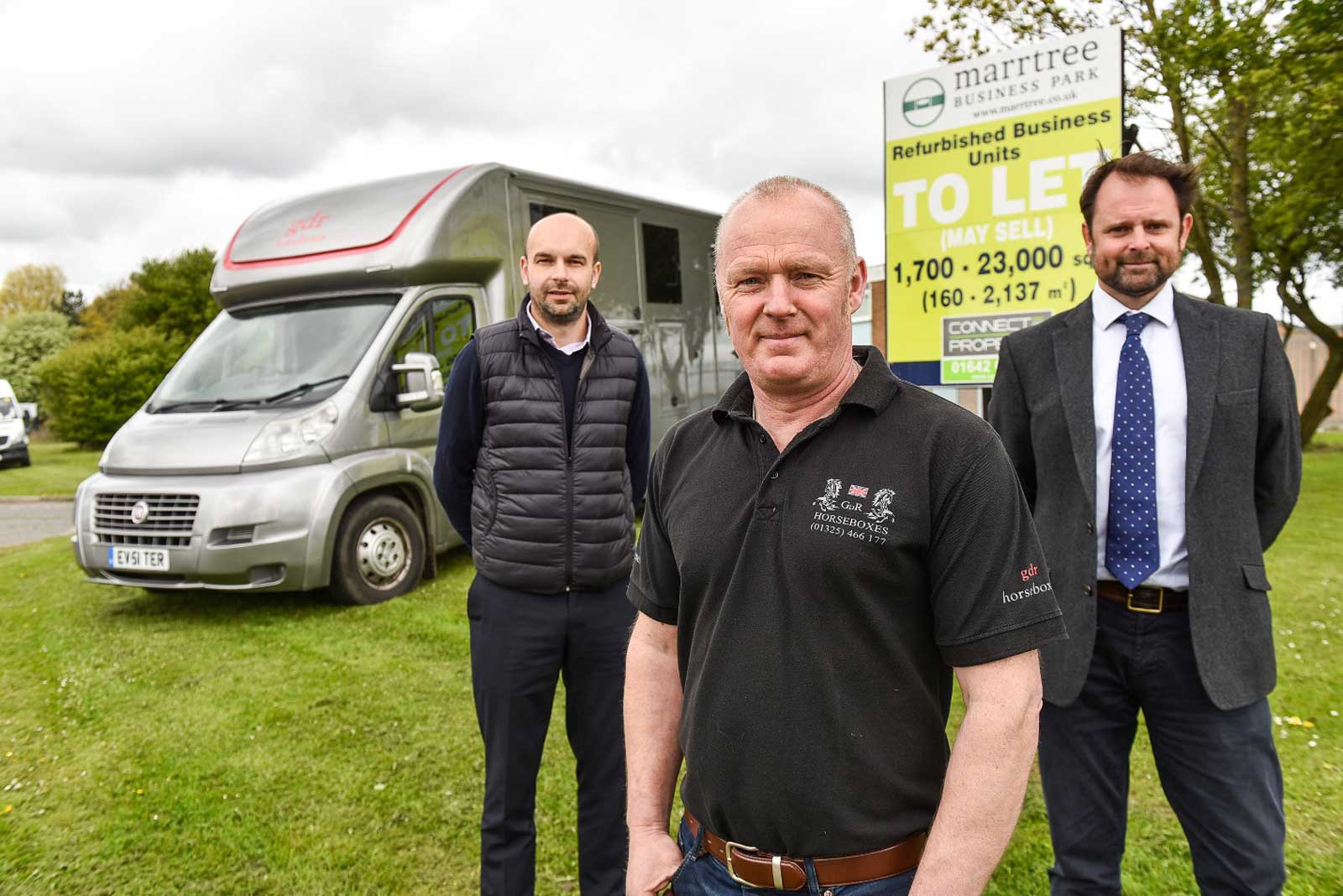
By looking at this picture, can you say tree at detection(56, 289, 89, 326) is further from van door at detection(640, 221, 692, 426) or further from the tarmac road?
van door at detection(640, 221, 692, 426)

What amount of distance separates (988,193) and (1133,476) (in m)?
2.91

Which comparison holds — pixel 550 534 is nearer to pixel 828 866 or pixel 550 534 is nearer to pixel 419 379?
pixel 828 866

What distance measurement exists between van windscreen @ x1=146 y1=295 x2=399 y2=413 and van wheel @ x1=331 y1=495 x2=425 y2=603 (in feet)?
3.06

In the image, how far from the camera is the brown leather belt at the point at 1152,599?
2312mm

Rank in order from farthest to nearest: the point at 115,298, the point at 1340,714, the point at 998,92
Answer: the point at 115,298
the point at 998,92
the point at 1340,714

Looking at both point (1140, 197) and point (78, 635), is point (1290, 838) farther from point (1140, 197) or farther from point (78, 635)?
point (78, 635)

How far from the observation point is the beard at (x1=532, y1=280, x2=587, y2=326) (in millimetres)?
3018

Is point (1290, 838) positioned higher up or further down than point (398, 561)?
further down

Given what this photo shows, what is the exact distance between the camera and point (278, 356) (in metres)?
6.95

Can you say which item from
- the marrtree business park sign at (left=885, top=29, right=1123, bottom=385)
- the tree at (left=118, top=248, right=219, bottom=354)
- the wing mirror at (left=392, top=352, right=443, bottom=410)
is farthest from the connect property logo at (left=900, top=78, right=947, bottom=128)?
the tree at (left=118, top=248, right=219, bottom=354)

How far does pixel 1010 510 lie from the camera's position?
1.41 m

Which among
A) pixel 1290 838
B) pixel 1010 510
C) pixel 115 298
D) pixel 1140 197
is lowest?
pixel 1290 838

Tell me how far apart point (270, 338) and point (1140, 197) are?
6323 mm

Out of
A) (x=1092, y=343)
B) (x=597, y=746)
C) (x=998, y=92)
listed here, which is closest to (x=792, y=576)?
(x=1092, y=343)
